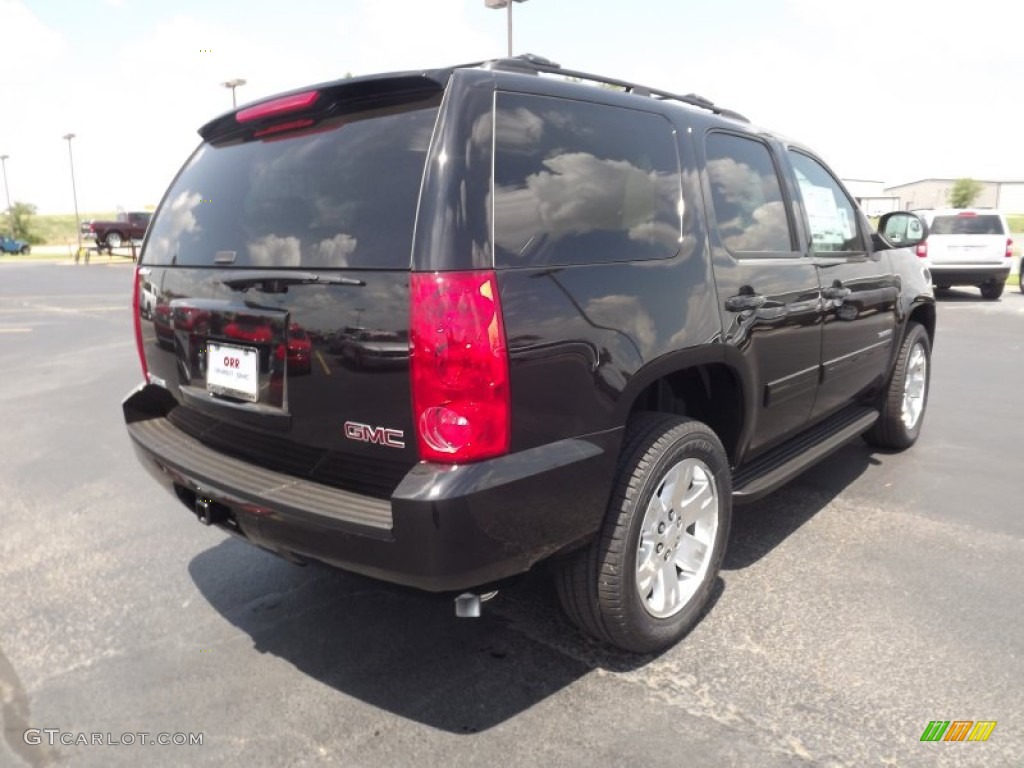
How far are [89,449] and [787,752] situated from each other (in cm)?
496

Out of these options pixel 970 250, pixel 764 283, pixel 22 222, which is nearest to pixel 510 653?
pixel 764 283

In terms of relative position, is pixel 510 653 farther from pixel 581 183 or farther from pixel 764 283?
pixel 764 283

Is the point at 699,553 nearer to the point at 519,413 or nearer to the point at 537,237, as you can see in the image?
the point at 519,413

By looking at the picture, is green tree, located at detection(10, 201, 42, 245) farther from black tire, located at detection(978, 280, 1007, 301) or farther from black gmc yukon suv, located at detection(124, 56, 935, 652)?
black gmc yukon suv, located at detection(124, 56, 935, 652)

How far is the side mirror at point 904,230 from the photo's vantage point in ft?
16.2

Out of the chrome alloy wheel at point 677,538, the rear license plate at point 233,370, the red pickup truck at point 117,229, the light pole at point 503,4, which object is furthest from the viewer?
the red pickup truck at point 117,229

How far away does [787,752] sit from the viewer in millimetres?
2279

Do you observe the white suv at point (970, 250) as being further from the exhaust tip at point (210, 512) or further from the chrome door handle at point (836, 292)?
the exhaust tip at point (210, 512)

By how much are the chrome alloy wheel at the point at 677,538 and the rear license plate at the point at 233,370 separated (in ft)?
4.50

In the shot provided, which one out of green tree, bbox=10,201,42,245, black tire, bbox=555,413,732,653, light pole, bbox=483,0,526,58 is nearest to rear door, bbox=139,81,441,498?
black tire, bbox=555,413,732,653

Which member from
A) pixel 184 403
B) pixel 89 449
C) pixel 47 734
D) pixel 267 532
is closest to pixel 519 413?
pixel 267 532

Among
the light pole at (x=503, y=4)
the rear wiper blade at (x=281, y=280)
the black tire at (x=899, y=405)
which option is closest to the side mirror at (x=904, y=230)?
the black tire at (x=899, y=405)

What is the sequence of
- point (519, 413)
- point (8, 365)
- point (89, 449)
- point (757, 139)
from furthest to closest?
point (8, 365) < point (89, 449) < point (757, 139) < point (519, 413)

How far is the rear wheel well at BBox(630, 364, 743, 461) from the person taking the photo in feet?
10.1
